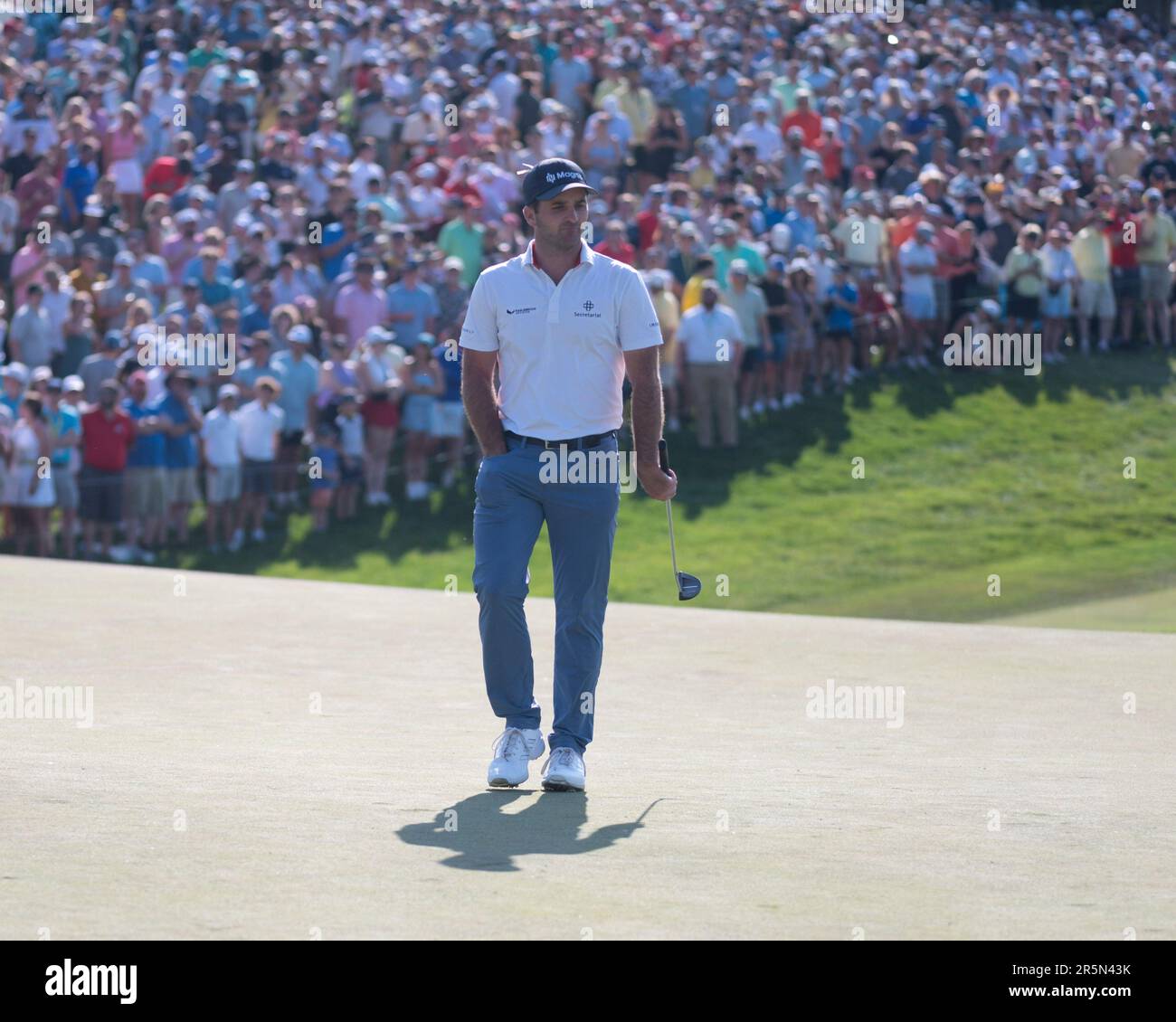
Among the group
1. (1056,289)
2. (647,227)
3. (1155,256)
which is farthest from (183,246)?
(1155,256)

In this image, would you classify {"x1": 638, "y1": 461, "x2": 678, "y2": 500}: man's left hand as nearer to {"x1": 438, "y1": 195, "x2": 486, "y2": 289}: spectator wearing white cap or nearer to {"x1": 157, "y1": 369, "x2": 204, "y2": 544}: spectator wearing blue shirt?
{"x1": 157, "y1": 369, "x2": 204, "y2": 544}: spectator wearing blue shirt

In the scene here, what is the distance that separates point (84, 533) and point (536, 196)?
12.3m

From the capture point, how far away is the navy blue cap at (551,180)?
6844 mm

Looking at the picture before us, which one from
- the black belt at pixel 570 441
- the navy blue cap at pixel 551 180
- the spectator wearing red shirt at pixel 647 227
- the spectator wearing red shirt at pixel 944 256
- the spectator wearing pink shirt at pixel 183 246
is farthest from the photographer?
the spectator wearing red shirt at pixel 944 256

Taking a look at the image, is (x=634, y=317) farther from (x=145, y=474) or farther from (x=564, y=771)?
(x=145, y=474)

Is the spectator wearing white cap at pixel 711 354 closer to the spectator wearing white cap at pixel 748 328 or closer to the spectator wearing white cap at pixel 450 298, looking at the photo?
the spectator wearing white cap at pixel 748 328

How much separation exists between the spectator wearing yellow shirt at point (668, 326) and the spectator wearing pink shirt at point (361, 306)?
8.80ft

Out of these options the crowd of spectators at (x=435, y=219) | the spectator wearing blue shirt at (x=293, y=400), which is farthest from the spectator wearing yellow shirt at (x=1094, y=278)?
the spectator wearing blue shirt at (x=293, y=400)

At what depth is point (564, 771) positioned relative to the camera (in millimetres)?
6883

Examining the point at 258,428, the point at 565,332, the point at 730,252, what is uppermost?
the point at 730,252

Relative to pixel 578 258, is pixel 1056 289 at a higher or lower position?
higher

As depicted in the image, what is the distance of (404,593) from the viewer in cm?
1394

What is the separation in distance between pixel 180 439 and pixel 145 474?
458 mm
